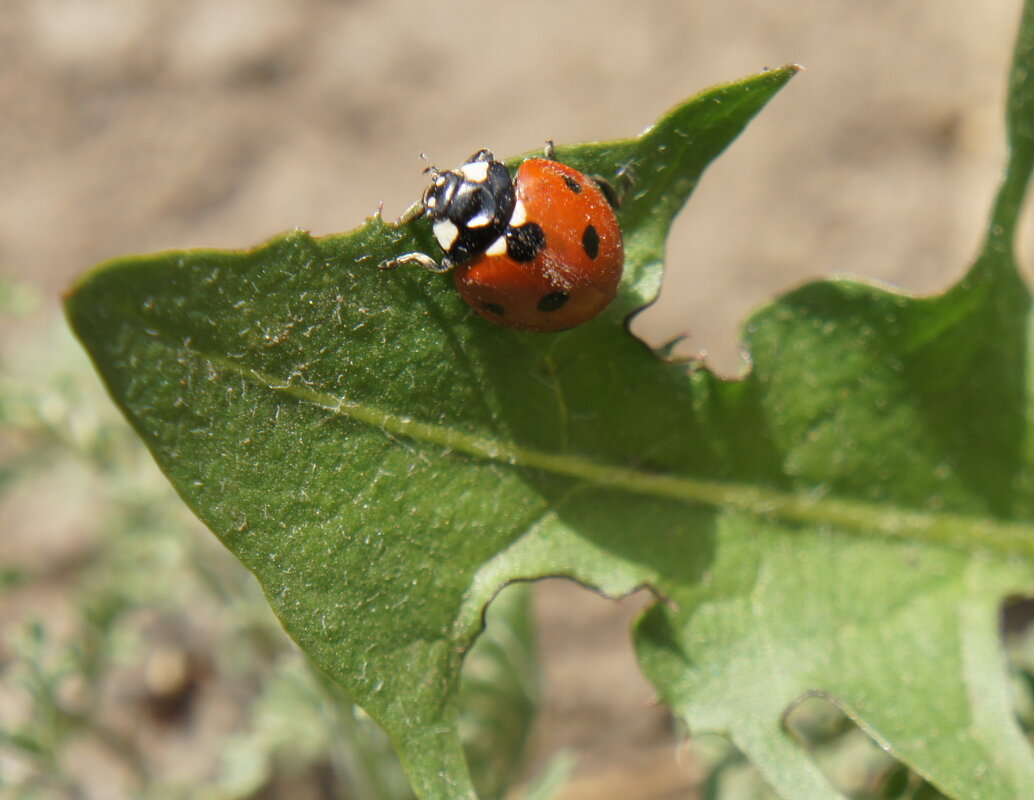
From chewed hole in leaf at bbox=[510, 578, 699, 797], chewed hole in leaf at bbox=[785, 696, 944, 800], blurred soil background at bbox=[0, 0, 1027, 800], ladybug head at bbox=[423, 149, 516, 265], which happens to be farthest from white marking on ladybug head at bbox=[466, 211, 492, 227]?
blurred soil background at bbox=[0, 0, 1027, 800]

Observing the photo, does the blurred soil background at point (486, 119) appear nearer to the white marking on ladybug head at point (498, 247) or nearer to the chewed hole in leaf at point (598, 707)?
the chewed hole in leaf at point (598, 707)

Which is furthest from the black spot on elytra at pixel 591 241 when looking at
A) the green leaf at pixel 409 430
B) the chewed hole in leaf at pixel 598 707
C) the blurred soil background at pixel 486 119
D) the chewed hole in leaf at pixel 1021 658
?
the blurred soil background at pixel 486 119

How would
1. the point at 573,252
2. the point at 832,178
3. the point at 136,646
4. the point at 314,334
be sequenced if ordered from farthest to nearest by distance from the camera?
the point at 832,178 → the point at 136,646 → the point at 573,252 → the point at 314,334

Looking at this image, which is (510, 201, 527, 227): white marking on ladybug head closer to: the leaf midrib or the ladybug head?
the ladybug head

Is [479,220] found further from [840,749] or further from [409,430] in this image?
[840,749]

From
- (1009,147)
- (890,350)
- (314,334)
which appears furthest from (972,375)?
(314,334)

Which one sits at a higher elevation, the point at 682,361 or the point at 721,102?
the point at 721,102

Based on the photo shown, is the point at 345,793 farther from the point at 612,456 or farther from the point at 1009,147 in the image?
the point at 1009,147

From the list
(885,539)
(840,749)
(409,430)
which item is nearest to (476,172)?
(409,430)
